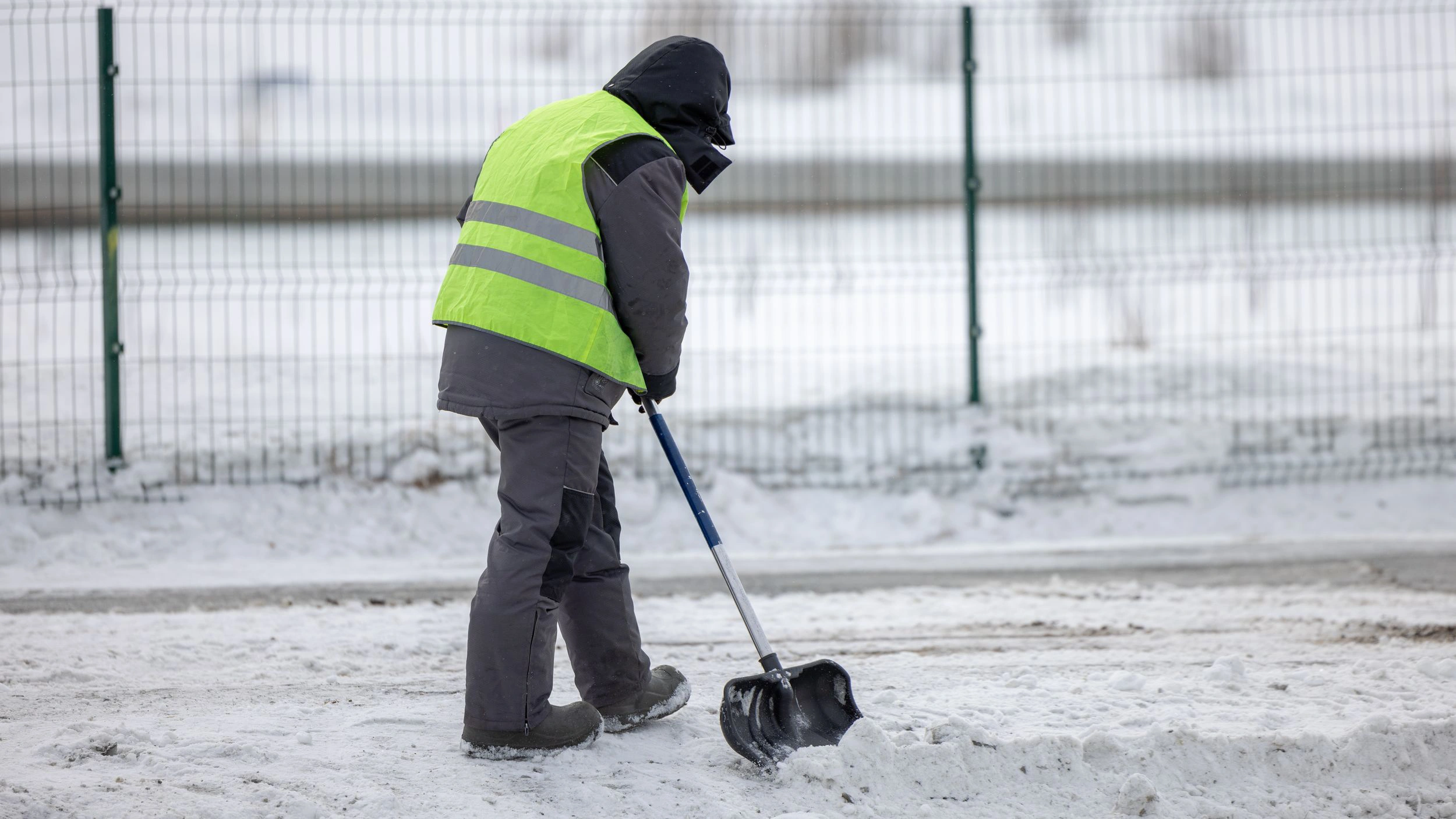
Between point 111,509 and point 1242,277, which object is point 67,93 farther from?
point 1242,277

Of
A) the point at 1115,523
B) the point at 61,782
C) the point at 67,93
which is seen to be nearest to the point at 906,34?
the point at 1115,523

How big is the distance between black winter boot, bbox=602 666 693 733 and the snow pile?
1.58ft

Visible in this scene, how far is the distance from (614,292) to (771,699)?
3.70 ft

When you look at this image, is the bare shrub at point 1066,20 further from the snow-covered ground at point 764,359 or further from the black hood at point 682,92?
the black hood at point 682,92

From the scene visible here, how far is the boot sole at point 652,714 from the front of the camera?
125 inches

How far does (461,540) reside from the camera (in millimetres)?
6109

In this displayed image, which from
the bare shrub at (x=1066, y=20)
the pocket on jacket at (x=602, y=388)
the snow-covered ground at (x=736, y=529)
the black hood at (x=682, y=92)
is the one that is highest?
the bare shrub at (x=1066, y=20)

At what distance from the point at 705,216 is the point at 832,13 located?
2.83 metres

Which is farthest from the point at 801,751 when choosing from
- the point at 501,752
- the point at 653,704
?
the point at 501,752

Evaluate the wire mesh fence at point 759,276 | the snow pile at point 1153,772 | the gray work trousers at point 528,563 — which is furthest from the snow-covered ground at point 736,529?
the snow pile at point 1153,772

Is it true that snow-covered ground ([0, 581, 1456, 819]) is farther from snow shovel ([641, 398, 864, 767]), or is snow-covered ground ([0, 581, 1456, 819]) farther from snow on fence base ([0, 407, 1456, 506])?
snow on fence base ([0, 407, 1456, 506])

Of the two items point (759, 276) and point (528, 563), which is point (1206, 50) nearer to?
point (759, 276)

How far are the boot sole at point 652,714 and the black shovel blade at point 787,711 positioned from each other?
0.85 feet

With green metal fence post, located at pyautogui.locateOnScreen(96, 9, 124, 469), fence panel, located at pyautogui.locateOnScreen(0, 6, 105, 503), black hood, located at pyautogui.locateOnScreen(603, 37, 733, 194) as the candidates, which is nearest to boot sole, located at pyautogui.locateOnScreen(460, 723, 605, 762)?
black hood, located at pyautogui.locateOnScreen(603, 37, 733, 194)
